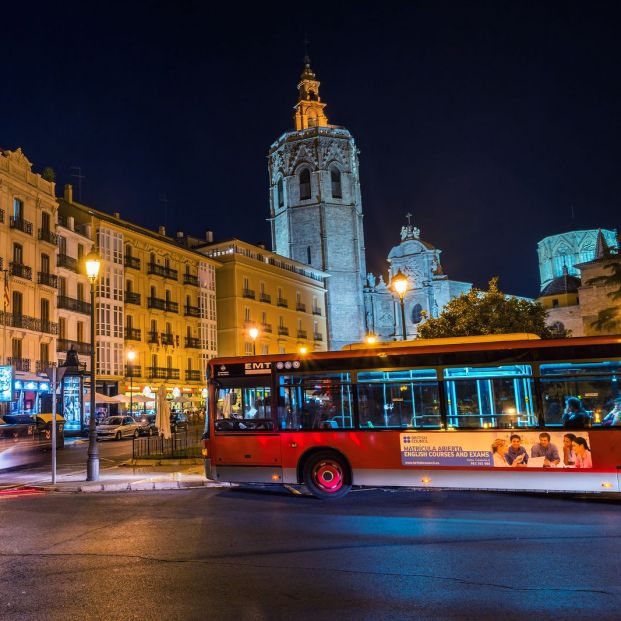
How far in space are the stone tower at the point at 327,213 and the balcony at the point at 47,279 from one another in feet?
133

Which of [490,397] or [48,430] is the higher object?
[490,397]

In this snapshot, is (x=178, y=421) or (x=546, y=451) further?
(x=178, y=421)

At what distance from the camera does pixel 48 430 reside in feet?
105

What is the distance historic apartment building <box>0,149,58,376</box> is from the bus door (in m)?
27.0

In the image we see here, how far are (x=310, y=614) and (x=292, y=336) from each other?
6254 cm

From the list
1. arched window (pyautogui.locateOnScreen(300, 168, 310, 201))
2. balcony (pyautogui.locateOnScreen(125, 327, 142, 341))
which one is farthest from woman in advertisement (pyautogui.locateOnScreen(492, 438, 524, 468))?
arched window (pyautogui.locateOnScreen(300, 168, 310, 201))

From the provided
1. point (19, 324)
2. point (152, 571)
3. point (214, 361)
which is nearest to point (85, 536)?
point (152, 571)

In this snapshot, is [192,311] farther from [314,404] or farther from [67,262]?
[314,404]

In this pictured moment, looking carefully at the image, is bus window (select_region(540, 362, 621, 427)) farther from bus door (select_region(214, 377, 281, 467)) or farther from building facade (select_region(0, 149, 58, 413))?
building facade (select_region(0, 149, 58, 413))

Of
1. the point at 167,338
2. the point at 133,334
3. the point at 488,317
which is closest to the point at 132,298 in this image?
the point at 133,334

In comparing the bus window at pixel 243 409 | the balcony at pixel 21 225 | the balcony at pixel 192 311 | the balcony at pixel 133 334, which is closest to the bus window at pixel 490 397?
the bus window at pixel 243 409

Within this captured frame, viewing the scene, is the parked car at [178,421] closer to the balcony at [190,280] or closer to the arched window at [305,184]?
the balcony at [190,280]

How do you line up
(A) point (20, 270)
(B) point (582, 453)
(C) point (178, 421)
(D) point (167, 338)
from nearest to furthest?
(B) point (582, 453) → (A) point (20, 270) → (C) point (178, 421) → (D) point (167, 338)

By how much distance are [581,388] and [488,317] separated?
85.8 feet
